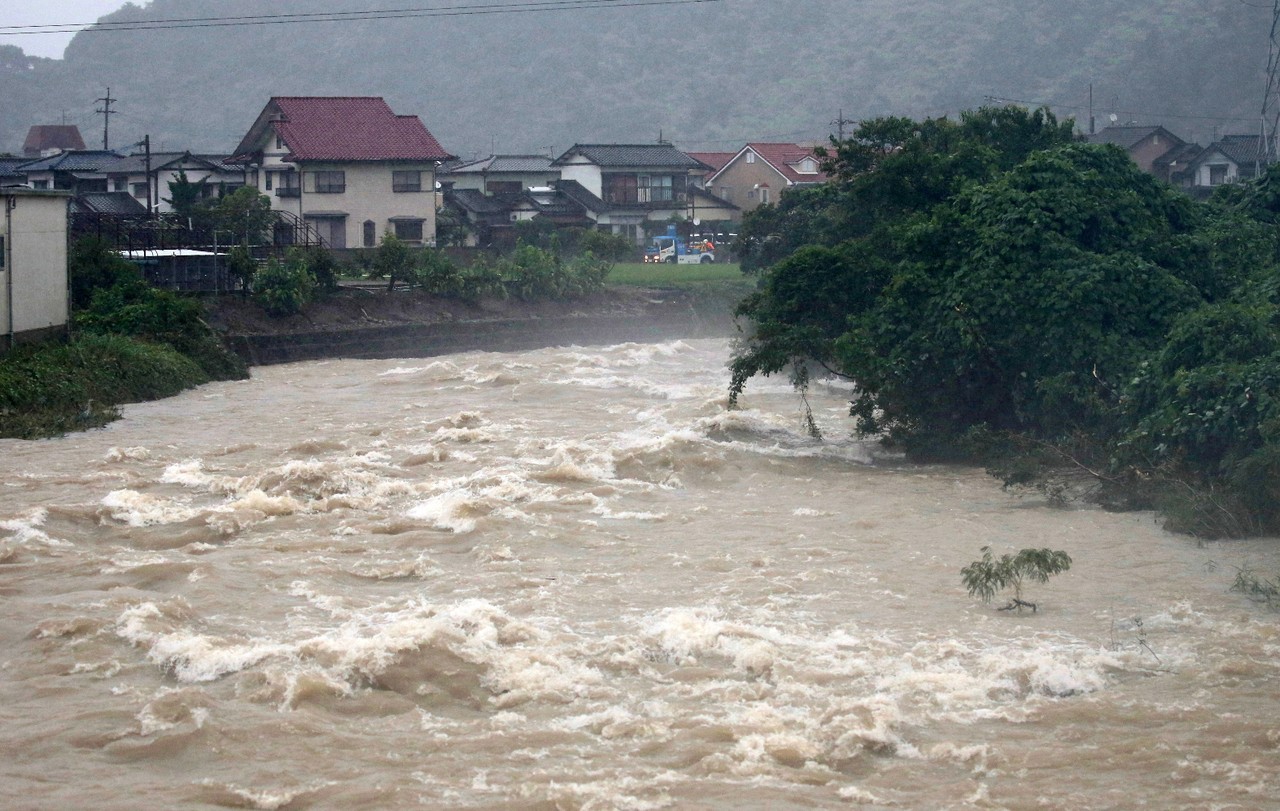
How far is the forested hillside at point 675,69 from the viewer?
85.0 meters

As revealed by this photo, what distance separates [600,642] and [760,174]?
53.7 m

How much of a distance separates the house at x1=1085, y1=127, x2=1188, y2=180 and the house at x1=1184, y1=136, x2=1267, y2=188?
1.99 meters

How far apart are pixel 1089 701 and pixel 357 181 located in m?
39.0

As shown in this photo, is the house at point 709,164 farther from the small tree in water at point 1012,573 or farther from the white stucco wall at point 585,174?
the small tree in water at point 1012,573

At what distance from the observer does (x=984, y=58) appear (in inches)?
3610

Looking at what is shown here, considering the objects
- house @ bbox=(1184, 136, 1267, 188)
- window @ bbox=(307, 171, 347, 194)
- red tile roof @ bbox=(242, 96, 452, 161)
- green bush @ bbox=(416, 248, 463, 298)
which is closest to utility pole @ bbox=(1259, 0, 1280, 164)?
house @ bbox=(1184, 136, 1267, 188)

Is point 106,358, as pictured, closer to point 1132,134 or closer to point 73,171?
point 73,171

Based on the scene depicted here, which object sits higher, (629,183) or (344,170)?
(629,183)

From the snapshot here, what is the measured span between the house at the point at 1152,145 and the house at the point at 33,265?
4703 cm

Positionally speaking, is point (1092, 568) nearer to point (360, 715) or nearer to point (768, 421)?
point (360, 715)

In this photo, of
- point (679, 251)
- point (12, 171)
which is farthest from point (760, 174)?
point (12, 171)

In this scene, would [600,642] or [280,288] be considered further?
[280,288]

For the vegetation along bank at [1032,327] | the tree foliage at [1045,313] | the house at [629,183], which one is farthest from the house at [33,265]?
the house at [629,183]

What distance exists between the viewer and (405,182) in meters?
45.1
